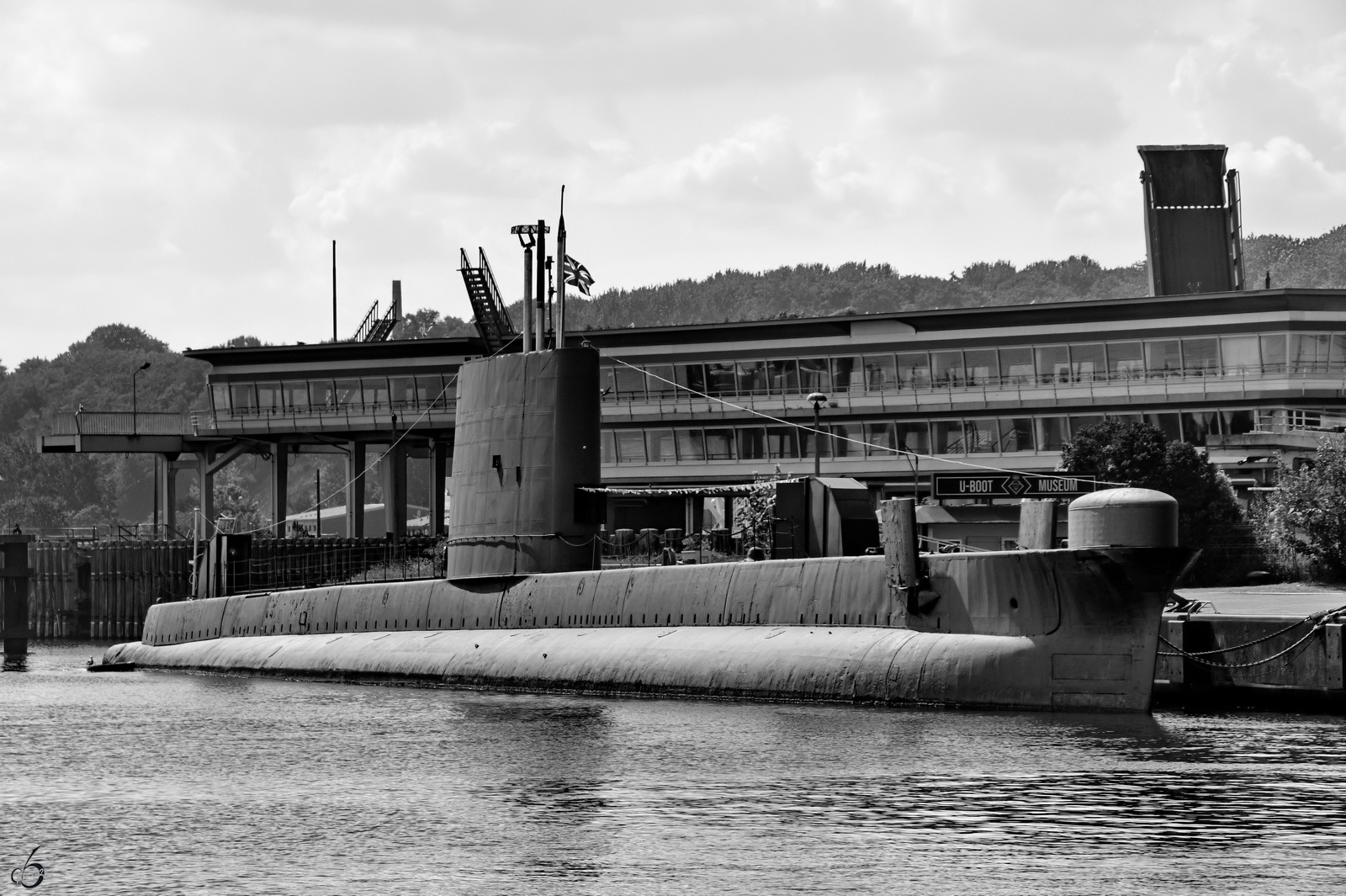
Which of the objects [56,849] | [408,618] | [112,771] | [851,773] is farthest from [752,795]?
[408,618]

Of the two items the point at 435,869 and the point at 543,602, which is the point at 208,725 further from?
the point at 435,869

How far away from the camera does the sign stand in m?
33.4

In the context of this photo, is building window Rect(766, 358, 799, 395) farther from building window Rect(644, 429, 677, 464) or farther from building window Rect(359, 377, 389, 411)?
building window Rect(359, 377, 389, 411)

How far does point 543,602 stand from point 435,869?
17.8m

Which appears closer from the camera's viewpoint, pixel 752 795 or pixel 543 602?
pixel 752 795

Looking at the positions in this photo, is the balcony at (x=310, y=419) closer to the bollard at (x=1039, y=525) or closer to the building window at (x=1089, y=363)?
the building window at (x=1089, y=363)

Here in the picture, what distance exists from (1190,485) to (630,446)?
92.1 ft

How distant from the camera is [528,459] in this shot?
3462 cm

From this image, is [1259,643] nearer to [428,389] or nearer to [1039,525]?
[1039,525]

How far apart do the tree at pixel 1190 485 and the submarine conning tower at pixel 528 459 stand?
1049 inches

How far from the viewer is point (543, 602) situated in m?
35.0

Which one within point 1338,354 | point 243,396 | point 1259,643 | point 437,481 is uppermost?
point 243,396

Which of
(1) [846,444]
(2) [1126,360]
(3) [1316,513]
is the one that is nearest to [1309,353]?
(2) [1126,360]

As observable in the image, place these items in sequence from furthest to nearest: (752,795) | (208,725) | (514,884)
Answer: (208,725)
(752,795)
(514,884)
